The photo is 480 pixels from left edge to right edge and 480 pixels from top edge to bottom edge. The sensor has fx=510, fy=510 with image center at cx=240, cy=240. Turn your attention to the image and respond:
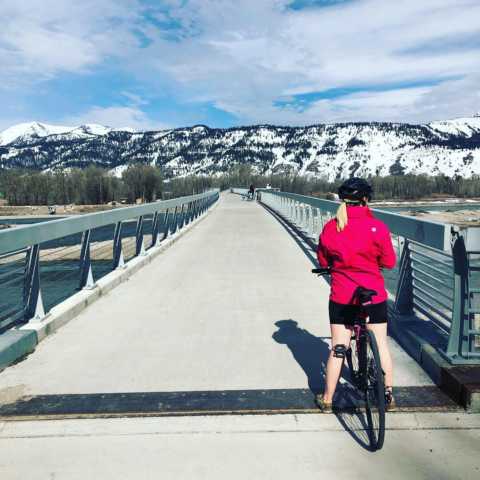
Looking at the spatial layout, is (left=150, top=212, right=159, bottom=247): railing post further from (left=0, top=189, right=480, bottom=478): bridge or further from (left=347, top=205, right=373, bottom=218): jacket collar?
(left=347, top=205, right=373, bottom=218): jacket collar

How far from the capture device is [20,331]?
5.20m

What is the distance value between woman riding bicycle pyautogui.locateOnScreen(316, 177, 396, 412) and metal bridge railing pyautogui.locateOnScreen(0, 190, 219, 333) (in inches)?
117

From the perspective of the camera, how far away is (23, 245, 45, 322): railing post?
18.1 feet

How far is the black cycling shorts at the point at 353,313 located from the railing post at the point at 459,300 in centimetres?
82

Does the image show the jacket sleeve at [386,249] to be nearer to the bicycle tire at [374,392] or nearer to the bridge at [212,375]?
the bicycle tire at [374,392]

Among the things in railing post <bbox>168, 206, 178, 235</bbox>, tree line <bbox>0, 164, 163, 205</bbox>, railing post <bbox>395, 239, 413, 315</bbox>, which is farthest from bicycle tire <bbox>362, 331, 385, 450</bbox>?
tree line <bbox>0, 164, 163, 205</bbox>

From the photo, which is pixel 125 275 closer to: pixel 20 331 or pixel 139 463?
pixel 20 331

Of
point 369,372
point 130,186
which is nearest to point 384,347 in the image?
point 369,372

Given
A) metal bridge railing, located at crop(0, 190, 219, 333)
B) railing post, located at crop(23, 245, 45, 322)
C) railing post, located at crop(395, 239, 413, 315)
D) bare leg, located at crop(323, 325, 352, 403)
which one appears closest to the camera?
bare leg, located at crop(323, 325, 352, 403)

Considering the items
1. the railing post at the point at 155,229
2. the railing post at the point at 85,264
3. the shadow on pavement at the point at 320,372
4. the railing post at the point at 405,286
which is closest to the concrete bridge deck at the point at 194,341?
the shadow on pavement at the point at 320,372

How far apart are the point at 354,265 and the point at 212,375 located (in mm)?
1725

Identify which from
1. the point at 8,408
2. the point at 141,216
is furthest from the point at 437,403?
the point at 141,216

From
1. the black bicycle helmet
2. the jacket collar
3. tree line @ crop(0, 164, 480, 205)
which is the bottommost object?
tree line @ crop(0, 164, 480, 205)

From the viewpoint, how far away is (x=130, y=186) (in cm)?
14138
